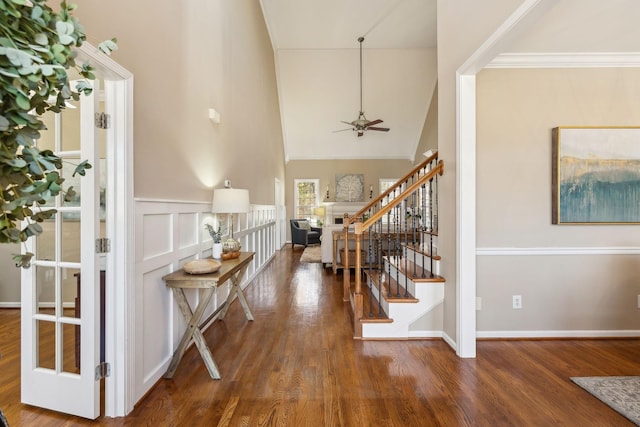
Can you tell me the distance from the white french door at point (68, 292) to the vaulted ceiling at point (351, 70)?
3557mm

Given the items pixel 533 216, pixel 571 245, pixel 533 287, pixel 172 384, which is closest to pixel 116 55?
pixel 172 384

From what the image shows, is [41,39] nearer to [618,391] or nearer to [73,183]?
[73,183]

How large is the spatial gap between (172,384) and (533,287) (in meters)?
3.22

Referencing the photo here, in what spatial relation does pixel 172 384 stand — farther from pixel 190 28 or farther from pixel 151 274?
pixel 190 28

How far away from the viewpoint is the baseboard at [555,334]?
109 inches

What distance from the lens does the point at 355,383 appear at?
210 cm

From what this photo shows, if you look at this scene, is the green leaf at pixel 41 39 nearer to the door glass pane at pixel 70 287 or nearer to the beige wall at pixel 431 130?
the door glass pane at pixel 70 287

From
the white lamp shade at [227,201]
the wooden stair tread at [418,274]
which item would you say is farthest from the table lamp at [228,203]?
the wooden stair tread at [418,274]

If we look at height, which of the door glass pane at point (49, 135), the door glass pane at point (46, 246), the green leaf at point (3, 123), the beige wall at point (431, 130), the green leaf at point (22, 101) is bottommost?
the door glass pane at point (46, 246)

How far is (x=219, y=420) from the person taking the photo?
1740 millimetres

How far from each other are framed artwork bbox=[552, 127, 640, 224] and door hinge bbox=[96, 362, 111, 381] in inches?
147

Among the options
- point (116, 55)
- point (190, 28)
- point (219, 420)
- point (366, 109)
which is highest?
point (366, 109)

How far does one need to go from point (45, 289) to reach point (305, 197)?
27.3 feet

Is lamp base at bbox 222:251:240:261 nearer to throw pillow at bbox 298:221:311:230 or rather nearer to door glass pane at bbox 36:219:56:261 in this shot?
door glass pane at bbox 36:219:56:261
